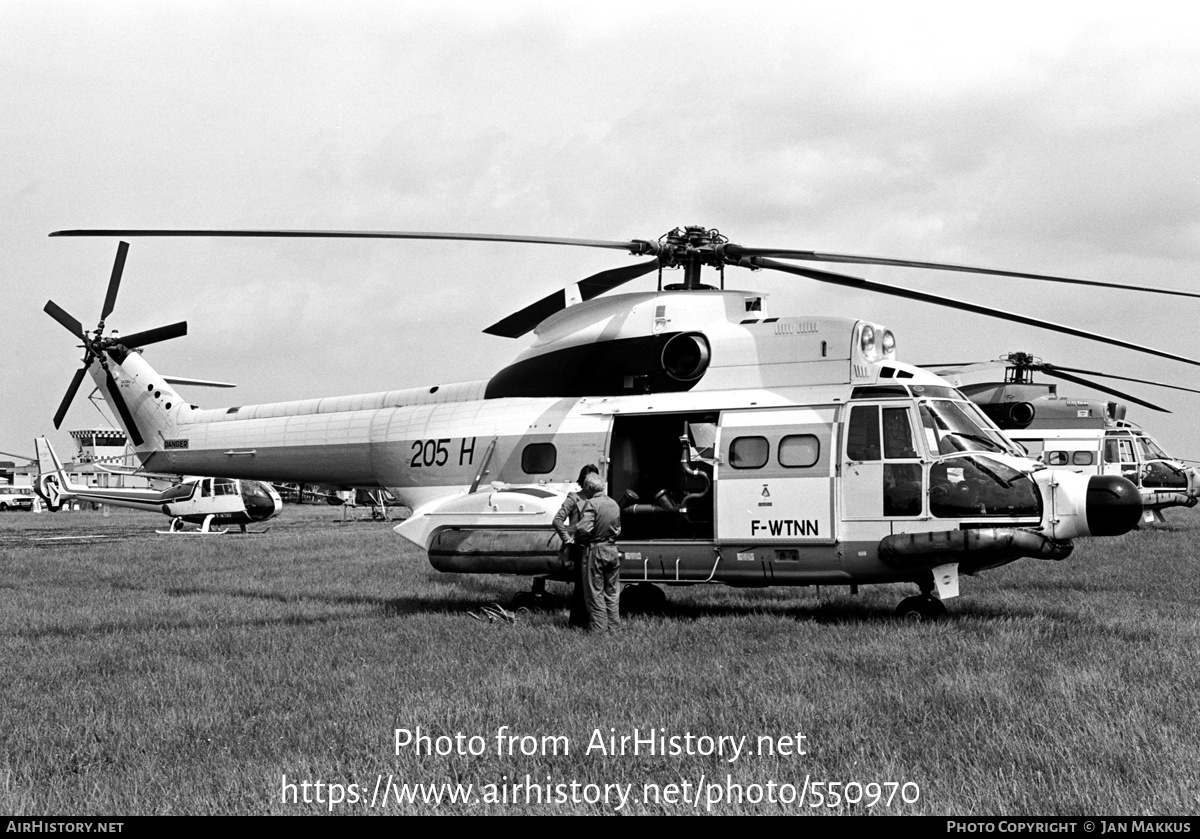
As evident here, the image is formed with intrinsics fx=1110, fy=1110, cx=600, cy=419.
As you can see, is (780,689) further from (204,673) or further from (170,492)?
(170,492)

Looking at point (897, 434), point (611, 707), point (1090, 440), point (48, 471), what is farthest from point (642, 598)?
point (48, 471)

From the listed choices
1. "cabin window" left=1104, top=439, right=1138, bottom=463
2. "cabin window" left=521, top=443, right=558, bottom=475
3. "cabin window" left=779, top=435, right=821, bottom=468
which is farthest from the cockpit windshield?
"cabin window" left=1104, top=439, right=1138, bottom=463

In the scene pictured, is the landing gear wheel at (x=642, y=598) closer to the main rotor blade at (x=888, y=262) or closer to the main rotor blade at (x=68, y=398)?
the main rotor blade at (x=888, y=262)

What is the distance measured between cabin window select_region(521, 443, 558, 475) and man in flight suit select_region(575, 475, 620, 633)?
1.62m

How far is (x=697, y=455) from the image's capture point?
12.5 m

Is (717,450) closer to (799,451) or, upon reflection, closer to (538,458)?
(799,451)

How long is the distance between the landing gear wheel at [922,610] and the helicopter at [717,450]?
18 mm

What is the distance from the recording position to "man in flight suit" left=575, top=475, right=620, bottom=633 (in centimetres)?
1067

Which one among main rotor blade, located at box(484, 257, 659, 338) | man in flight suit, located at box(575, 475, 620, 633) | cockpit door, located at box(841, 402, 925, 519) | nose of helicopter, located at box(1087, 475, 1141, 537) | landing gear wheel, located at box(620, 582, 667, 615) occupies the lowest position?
landing gear wheel, located at box(620, 582, 667, 615)

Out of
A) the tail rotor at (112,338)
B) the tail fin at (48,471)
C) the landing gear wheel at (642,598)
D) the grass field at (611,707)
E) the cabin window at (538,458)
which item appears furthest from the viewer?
the tail fin at (48,471)

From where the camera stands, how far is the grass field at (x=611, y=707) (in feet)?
17.8

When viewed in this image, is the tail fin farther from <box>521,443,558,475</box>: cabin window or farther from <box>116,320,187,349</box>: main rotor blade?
<box>521,443,558,475</box>: cabin window

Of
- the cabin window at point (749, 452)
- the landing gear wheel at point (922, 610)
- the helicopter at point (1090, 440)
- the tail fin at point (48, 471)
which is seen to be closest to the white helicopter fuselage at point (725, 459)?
the cabin window at point (749, 452)

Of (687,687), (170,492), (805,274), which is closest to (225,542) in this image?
(170,492)
